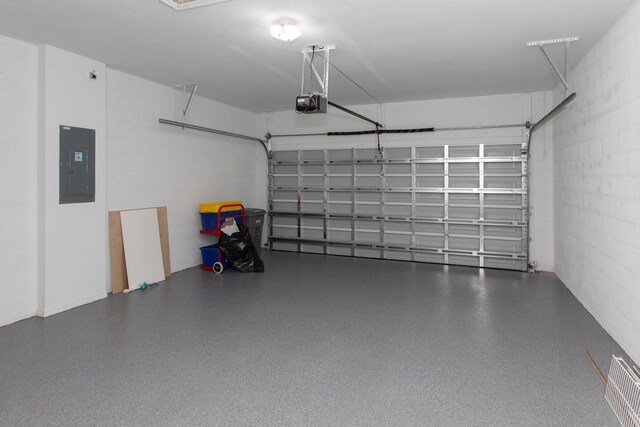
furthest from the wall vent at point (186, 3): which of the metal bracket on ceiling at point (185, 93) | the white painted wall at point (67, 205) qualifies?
the metal bracket on ceiling at point (185, 93)

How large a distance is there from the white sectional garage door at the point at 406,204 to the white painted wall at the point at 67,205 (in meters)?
4.00

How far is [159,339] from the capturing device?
3.64m

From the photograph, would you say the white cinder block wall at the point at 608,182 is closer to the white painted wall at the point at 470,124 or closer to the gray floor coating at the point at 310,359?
the gray floor coating at the point at 310,359

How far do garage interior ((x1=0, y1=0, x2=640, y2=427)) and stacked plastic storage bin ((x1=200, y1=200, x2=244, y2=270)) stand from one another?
0.74 feet

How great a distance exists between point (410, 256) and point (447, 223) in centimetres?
90

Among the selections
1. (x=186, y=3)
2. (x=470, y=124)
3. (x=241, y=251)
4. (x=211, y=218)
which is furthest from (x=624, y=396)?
(x=211, y=218)

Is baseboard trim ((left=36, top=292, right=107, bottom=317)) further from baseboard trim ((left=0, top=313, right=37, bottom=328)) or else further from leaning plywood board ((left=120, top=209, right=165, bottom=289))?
leaning plywood board ((left=120, top=209, right=165, bottom=289))

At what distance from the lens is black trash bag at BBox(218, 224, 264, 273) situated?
6297 mm

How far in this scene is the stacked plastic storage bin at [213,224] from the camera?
6.44 meters

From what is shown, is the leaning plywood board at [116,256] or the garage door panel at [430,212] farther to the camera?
the garage door panel at [430,212]

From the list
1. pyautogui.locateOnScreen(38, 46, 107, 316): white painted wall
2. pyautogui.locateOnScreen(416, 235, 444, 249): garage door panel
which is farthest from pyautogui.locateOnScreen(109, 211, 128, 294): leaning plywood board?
→ pyautogui.locateOnScreen(416, 235, 444, 249): garage door panel

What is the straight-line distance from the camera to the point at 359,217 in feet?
25.3

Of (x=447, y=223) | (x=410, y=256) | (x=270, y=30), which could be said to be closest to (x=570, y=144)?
(x=447, y=223)

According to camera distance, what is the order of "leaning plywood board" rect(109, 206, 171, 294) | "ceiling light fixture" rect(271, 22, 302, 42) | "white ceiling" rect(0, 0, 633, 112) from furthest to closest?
"leaning plywood board" rect(109, 206, 171, 294)
"ceiling light fixture" rect(271, 22, 302, 42)
"white ceiling" rect(0, 0, 633, 112)
